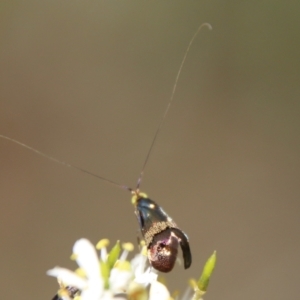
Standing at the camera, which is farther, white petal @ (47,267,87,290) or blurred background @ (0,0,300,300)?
blurred background @ (0,0,300,300)

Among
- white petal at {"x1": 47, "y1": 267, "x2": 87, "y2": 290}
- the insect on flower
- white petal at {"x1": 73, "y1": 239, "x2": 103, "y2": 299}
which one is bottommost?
white petal at {"x1": 47, "y1": 267, "x2": 87, "y2": 290}

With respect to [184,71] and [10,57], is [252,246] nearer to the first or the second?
[184,71]

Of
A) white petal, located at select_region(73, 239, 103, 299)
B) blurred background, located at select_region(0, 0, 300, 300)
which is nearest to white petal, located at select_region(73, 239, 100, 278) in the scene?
white petal, located at select_region(73, 239, 103, 299)

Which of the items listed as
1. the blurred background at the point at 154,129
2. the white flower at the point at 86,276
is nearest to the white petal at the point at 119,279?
the white flower at the point at 86,276

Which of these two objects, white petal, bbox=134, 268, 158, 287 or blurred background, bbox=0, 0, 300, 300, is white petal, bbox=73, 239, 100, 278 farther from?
blurred background, bbox=0, 0, 300, 300

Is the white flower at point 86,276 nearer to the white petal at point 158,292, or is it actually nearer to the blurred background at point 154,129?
the white petal at point 158,292

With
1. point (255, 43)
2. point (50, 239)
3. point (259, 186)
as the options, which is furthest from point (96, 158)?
point (255, 43)

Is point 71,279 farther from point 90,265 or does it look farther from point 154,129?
point 154,129
